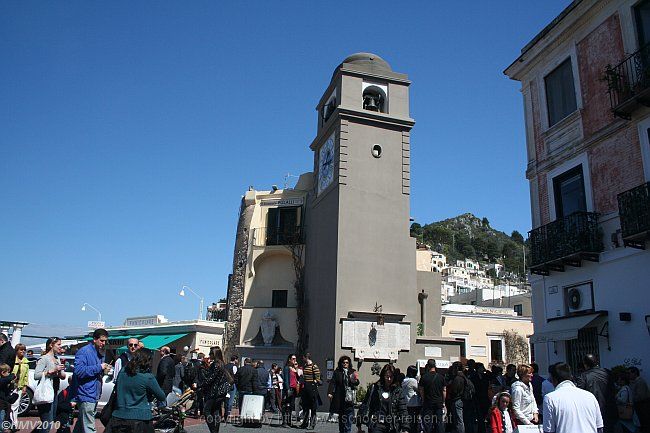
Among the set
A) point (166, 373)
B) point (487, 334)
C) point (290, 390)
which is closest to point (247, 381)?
point (290, 390)

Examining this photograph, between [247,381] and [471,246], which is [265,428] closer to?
[247,381]

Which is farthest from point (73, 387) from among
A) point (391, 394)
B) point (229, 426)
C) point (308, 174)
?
point (308, 174)

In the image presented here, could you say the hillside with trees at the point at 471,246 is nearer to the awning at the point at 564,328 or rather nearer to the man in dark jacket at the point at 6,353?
the awning at the point at 564,328

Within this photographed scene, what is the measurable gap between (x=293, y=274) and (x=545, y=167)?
15499 mm

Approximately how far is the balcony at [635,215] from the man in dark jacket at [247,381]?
9609mm

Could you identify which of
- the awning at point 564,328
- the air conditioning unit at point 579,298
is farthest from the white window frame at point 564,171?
the awning at point 564,328

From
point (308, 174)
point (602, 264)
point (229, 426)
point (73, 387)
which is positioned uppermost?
point (308, 174)

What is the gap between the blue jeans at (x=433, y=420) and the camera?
439 inches

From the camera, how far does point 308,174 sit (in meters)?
30.2

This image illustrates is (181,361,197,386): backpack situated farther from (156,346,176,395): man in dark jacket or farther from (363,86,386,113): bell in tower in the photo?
(363,86,386,113): bell in tower

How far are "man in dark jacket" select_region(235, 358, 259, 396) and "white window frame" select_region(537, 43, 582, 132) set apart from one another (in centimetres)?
1063

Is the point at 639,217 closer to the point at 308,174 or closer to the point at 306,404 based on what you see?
the point at 306,404

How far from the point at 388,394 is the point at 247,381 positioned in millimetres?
6015

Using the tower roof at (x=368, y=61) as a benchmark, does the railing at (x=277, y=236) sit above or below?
below
